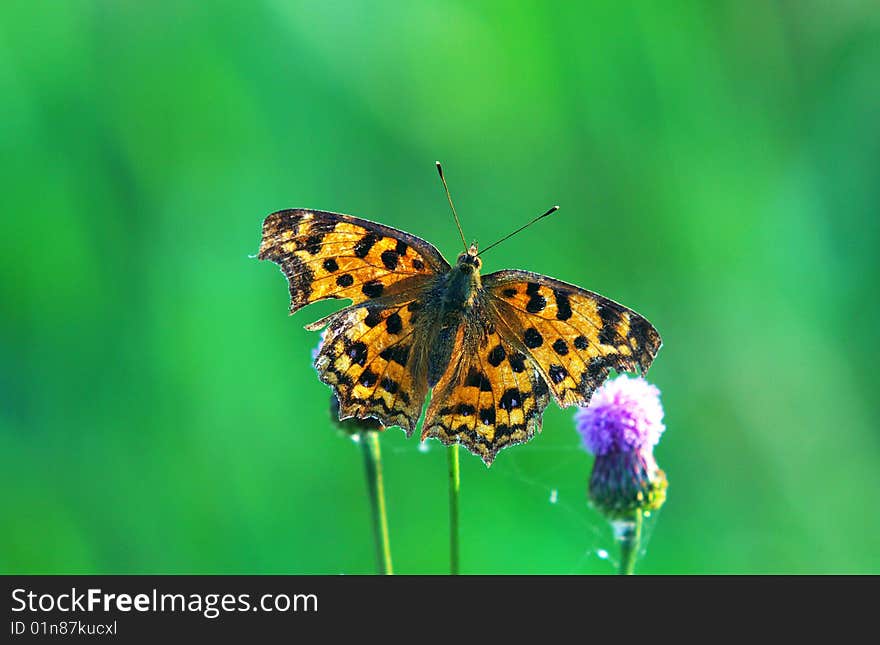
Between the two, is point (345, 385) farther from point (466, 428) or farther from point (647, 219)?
point (647, 219)

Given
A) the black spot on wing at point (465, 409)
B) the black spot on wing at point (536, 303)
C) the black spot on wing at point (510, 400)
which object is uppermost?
the black spot on wing at point (536, 303)

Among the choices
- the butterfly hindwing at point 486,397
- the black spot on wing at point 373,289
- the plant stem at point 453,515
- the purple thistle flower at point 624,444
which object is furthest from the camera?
the purple thistle flower at point 624,444

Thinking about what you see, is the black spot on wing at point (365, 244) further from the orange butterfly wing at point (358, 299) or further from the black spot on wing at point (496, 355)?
the black spot on wing at point (496, 355)

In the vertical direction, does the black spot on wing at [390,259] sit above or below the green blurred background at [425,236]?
below

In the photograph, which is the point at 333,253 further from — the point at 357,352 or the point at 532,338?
the point at 532,338

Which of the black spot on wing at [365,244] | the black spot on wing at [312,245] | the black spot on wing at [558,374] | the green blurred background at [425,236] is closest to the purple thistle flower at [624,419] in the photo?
the black spot on wing at [558,374]

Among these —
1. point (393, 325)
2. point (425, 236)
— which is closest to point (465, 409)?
point (393, 325)

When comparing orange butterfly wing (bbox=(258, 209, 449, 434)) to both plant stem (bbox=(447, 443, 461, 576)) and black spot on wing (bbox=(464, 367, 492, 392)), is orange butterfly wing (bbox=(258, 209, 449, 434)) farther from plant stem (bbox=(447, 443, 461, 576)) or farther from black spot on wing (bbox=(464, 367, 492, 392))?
plant stem (bbox=(447, 443, 461, 576))
